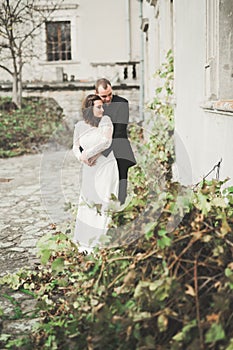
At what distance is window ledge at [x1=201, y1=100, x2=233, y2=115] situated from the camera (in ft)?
13.1

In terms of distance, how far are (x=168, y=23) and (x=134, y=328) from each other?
714cm

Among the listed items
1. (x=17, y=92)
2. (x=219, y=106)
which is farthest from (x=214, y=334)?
(x=17, y=92)

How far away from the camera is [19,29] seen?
20.8m

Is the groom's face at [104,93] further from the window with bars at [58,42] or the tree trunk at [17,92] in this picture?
the window with bars at [58,42]

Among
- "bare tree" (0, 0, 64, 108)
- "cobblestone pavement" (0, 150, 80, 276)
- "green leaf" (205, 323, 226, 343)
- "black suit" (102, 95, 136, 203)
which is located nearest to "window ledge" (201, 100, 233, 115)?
"black suit" (102, 95, 136, 203)

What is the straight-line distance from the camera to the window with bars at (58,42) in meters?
23.8

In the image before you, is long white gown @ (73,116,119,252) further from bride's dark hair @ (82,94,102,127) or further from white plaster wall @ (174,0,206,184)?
white plaster wall @ (174,0,206,184)

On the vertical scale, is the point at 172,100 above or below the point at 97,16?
below

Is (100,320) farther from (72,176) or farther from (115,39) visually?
(115,39)

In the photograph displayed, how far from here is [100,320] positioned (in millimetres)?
2541

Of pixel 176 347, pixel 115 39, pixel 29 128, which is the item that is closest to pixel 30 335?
pixel 176 347

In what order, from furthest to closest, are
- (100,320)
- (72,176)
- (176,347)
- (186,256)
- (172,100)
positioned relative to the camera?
(72,176), (172,100), (186,256), (100,320), (176,347)

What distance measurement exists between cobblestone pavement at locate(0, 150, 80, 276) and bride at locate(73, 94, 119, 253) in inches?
20.6

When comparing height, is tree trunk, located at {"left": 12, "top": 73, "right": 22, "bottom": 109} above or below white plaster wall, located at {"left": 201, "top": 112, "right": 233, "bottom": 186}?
above
